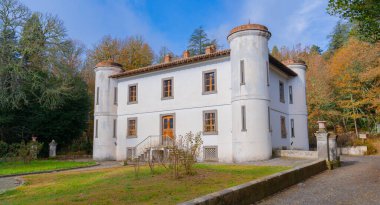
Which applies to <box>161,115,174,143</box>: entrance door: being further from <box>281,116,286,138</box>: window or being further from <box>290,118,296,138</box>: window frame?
<box>290,118,296,138</box>: window frame

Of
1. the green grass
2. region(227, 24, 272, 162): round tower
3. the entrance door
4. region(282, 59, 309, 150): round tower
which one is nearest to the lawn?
the green grass

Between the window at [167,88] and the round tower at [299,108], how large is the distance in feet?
29.5

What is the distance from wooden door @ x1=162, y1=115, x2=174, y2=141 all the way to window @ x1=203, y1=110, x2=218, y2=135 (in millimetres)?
2622

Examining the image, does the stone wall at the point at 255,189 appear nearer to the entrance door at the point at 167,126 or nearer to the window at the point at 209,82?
the window at the point at 209,82

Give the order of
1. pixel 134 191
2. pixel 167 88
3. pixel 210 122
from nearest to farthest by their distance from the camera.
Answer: pixel 134 191 < pixel 210 122 < pixel 167 88

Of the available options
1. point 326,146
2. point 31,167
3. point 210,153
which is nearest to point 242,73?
point 210,153

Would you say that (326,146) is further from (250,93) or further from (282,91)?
(282,91)

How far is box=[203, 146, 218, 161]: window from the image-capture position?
18995 millimetres

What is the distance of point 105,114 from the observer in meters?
23.6

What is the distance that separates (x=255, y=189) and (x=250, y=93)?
36.8ft

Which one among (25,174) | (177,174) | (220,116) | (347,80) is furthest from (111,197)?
(347,80)

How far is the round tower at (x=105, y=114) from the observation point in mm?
23341

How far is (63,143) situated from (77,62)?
1162cm

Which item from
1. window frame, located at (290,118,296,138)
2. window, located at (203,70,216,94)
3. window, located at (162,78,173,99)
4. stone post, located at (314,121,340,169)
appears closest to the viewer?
stone post, located at (314,121,340,169)
